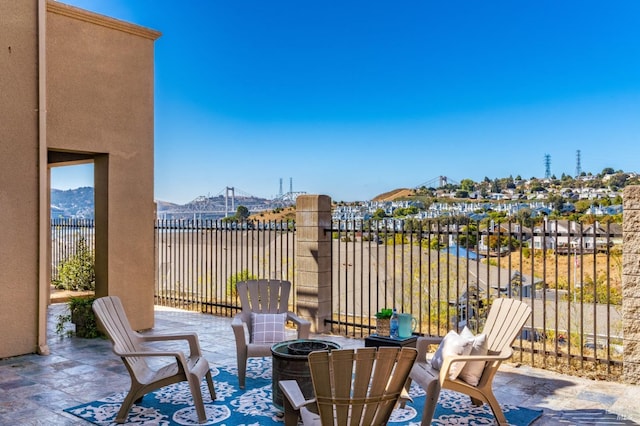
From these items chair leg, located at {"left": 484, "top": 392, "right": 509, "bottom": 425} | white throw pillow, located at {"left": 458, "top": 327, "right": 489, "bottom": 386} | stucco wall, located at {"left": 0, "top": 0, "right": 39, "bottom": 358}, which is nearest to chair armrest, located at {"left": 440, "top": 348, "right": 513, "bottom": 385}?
white throw pillow, located at {"left": 458, "top": 327, "right": 489, "bottom": 386}

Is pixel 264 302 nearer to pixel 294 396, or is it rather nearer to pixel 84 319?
pixel 294 396

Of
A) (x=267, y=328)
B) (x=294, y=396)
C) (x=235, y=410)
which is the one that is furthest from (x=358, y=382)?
(x=267, y=328)

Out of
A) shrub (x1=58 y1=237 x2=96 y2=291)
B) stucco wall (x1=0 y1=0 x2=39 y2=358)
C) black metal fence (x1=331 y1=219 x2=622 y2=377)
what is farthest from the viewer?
shrub (x1=58 y1=237 x2=96 y2=291)

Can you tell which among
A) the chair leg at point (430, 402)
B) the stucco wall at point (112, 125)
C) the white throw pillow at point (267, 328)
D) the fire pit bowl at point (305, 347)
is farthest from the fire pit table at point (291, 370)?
the stucco wall at point (112, 125)

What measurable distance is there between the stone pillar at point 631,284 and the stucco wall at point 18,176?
6940 mm

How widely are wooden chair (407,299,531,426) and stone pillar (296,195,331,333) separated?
3.30m

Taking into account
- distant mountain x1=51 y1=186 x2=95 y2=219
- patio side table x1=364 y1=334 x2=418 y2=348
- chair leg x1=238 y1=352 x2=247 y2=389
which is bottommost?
chair leg x1=238 y1=352 x2=247 y2=389

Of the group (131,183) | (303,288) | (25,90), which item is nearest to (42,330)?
(131,183)

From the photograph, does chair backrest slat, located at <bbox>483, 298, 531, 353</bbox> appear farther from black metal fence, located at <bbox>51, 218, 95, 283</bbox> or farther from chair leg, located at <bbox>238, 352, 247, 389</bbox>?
black metal fence, located at <bbox>51, 218, 95, 283</bbox>

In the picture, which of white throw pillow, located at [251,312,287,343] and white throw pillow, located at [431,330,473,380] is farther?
white throw pillow, located at [251,312,287,343]

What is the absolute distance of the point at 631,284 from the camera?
5082mm

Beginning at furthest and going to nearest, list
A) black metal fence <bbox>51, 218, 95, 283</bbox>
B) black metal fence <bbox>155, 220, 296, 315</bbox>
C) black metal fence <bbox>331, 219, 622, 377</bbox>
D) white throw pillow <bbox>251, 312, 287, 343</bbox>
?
black metal fence <bbox>51, 218, 95, 283</bbox> < black metal fence <bbox>155, 220, 296, 315</bbox> < white throw pillow <bbox>251, 312, 287, 343</bbox> < black metal fence <bbox>331, 219, 622, 377</bbox>

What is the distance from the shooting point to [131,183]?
313 inches

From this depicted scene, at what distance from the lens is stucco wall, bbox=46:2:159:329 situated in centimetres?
712
